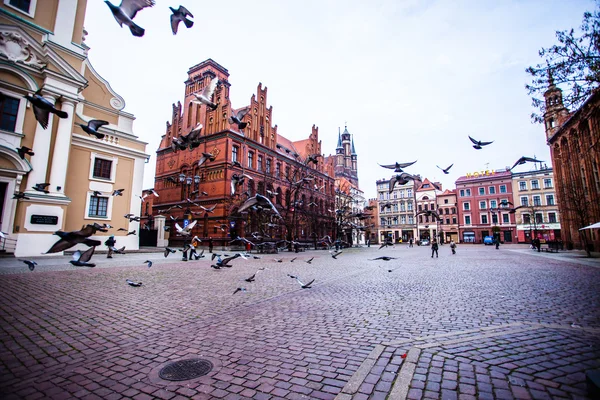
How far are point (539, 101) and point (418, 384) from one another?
10.8m

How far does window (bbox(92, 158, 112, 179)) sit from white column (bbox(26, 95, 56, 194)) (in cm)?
467

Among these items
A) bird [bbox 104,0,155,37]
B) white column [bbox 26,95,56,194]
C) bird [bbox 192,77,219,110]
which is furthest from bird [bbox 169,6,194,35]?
white column [bbox 26,95,56,194]

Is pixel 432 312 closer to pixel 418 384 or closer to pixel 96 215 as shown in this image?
pixel 418 384

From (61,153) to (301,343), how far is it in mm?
24168

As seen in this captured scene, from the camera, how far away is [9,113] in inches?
757

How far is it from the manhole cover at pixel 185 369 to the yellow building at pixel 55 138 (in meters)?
19.3

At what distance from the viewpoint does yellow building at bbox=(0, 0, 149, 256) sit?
18.4 metres

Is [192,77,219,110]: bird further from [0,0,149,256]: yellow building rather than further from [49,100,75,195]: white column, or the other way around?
[49,100,75,195]: white column

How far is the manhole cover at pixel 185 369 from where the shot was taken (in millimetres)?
3264

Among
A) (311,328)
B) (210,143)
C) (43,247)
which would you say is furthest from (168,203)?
(311,328)

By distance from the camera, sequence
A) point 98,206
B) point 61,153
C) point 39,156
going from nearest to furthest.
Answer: point 39,156, point 61,153, point 98,206

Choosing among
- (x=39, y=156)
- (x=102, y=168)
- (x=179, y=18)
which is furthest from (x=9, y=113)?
(x=179, y=18)

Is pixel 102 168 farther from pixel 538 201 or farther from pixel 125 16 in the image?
pixel 538 201

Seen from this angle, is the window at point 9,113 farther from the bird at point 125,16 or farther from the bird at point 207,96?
the bird at point 125,16
